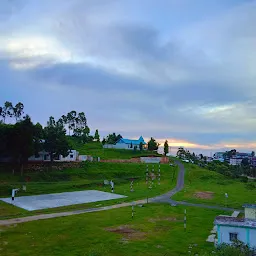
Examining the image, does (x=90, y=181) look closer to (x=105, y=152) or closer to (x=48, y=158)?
(x=48, y=158)

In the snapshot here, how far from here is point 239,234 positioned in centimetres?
2152

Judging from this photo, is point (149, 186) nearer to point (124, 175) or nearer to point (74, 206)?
point (124, 175)

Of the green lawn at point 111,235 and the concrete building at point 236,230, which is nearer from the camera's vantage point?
the concrete building at point 236,230

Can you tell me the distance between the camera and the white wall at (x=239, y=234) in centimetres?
2109

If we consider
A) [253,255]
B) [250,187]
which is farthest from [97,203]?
[250,187]

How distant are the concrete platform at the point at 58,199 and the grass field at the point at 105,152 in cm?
4589

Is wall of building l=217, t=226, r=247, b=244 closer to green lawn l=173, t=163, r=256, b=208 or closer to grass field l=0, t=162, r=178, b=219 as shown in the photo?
grass field l=0, t=162, r=178, b=219

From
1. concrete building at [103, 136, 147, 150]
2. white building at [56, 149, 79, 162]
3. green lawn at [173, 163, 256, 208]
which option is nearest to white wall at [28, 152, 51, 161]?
white building at [56, 149, 79, 162]

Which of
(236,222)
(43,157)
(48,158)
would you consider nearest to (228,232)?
(236,222)

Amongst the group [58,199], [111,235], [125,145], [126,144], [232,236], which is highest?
[126,144]

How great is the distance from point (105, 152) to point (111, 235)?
257 ft

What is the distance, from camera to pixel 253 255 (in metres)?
18.7

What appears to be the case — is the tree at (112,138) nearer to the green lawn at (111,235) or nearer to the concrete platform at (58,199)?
the concrete platform at (58,199)

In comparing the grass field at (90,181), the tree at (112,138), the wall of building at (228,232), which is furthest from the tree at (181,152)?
the wall of building at (228,232)
